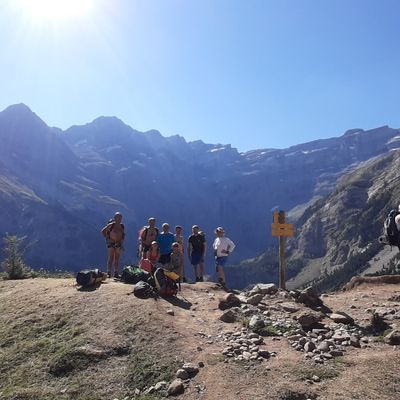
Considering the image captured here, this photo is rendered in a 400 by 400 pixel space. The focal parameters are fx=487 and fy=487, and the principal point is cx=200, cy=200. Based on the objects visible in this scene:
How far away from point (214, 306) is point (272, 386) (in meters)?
5.32

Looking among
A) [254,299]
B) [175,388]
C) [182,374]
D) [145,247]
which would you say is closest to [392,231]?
[254,299]

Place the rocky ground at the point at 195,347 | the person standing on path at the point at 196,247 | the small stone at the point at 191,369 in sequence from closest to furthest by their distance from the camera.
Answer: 1. the rocky ground at the point at 195,347
2. the small stone at the point at 191,369
3. the person standing on path at the point at 196,247

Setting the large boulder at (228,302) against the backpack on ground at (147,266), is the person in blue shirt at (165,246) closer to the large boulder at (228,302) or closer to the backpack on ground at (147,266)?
the backpack on ground at (147,266)

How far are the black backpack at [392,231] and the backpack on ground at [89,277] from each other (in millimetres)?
8674

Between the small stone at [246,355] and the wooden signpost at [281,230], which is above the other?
the wooden signpost at [281,230]

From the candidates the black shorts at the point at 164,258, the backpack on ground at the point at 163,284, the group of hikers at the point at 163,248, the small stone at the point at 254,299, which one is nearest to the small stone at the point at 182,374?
the small stone at the point at 254,299

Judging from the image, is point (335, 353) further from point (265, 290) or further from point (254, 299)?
point (265, 290)

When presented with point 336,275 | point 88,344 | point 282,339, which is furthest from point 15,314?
point 336,275

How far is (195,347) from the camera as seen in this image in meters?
10.3

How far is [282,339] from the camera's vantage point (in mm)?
10672

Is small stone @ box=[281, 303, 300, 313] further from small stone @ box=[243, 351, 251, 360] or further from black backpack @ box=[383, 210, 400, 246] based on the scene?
small stone @ box=[243, 351, 251, 360]

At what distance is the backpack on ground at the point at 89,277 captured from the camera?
1514 centimetres

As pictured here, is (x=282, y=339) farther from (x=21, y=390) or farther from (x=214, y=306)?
(x=21, y=390)

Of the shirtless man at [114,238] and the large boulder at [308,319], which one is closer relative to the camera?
the large boulder at [308,319]
